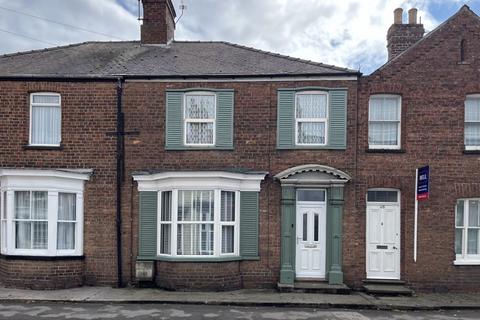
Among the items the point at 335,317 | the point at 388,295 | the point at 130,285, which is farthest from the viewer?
the point at 130,285

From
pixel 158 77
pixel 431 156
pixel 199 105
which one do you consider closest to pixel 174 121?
pixel 199 105

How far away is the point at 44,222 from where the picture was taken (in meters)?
11.9

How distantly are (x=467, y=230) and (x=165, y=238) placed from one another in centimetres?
900

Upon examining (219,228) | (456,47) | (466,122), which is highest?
(456,47)

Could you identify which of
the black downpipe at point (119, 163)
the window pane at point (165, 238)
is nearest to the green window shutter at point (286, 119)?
the window pane at point (165, 238)

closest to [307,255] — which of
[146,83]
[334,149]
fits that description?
[334,149]

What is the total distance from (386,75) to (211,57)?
221 inches

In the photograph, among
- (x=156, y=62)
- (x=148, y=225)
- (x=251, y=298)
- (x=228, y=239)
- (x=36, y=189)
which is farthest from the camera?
(x=156, y=62)

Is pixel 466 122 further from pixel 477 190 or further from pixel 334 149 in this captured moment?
pixel 334 149

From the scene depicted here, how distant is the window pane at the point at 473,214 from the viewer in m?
12.3

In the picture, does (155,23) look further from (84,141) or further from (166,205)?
(166,205)

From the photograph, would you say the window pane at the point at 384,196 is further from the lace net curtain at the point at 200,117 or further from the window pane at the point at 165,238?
the window pane at the point at 165,238

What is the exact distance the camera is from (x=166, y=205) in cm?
1216

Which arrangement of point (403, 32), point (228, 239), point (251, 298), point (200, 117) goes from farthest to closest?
point (403, 32)
point (200, 117)
point (228, 239)
point (251, 298)
